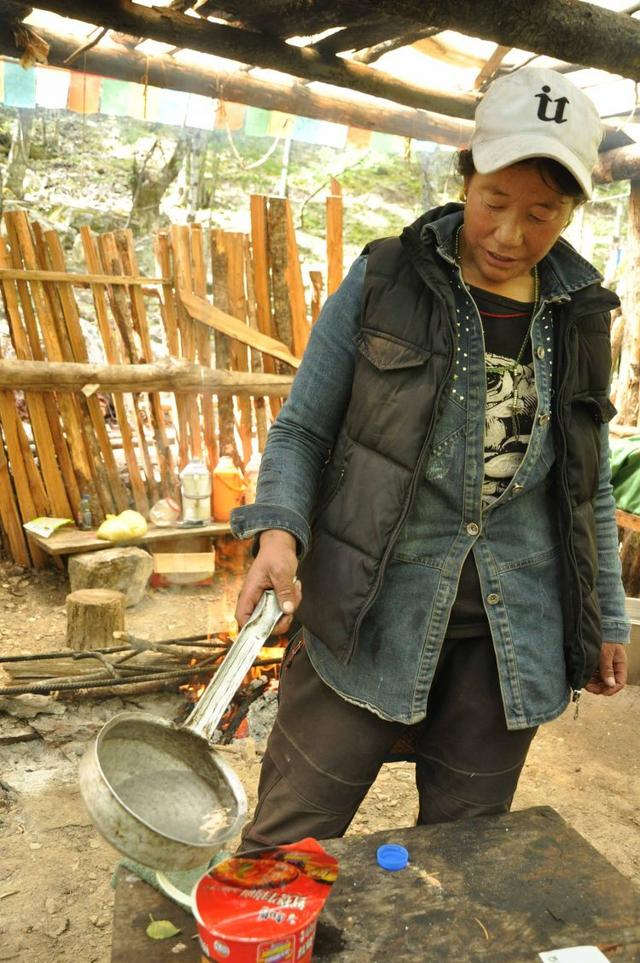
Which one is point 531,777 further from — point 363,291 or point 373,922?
point 363,291

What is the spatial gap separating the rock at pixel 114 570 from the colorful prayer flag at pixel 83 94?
3648 millimetres

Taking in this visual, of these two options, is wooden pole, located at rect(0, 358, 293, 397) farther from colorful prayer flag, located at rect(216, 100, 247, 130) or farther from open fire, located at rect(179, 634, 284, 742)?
colorful prayer flag, located at rect(216, 100, 247, 130)

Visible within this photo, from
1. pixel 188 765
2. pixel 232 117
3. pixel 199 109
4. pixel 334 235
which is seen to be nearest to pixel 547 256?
pixel 188 765

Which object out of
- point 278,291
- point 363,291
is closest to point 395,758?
point 363,291

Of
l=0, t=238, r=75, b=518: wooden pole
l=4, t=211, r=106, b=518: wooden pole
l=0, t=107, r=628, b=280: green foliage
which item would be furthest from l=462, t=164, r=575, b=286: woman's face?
l=0, t=107, r=628, b=280: green foliage

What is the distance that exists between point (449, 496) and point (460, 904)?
0.84 meters

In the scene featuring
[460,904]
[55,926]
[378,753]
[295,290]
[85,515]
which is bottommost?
[55,926]

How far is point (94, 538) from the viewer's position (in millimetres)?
5559

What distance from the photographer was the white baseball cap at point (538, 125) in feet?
5.25

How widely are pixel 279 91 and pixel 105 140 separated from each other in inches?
646

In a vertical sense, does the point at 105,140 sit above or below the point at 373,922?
above

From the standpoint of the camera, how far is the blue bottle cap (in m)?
1.69

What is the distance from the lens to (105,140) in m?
20.3

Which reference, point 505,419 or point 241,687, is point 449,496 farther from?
point 241,687
